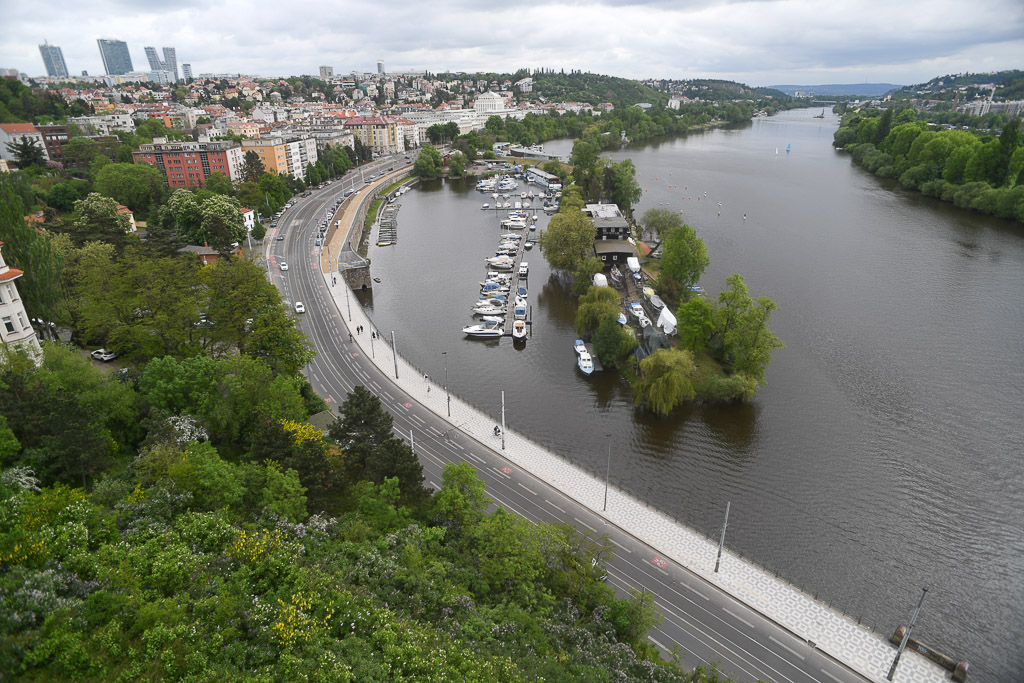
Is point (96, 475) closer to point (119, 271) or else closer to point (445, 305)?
point (119, 271)

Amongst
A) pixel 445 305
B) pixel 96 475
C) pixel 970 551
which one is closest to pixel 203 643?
pixel 96 475

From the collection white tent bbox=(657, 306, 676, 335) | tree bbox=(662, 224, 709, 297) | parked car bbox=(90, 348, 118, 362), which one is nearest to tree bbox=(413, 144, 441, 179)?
tree bbox=(662, 224, 709, 297)

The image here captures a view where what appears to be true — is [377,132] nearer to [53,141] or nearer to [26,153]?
[53,141]

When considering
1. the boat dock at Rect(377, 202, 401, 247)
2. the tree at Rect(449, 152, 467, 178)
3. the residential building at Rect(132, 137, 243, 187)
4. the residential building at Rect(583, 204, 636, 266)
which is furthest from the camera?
the tree at Rect(449, 152, 467, 178)

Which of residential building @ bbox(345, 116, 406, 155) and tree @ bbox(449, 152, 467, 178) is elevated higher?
residential building @ bbox(345, 116, 406, 155)

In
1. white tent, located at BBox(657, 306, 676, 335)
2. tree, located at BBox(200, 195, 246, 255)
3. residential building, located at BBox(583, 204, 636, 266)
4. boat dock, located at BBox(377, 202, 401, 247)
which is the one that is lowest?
boat dock, located at BBox(377, 202, 401, 247)

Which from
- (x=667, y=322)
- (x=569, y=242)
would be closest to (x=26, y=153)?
(x=569, y=242)

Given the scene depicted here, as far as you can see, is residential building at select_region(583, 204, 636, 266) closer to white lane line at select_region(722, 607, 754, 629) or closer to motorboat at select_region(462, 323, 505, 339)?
motorboat at select_region(462, 323, 505, 339)
